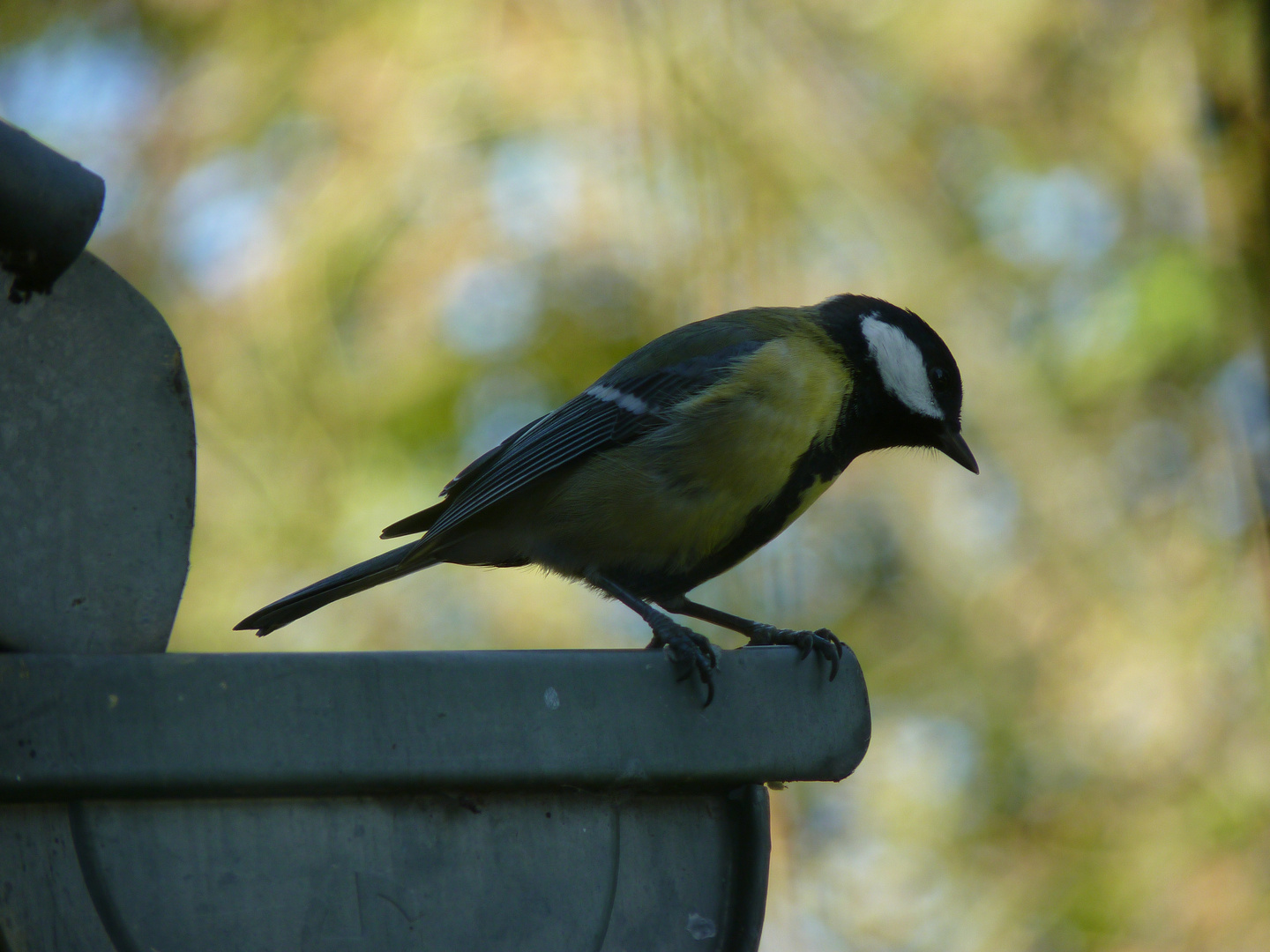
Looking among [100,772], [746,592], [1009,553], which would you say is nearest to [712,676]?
[100,772]

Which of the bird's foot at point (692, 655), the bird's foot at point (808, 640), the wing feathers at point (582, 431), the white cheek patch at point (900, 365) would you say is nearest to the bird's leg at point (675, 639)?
the bird's foot at point (692, 655)

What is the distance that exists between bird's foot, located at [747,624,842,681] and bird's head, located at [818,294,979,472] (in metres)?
0.42

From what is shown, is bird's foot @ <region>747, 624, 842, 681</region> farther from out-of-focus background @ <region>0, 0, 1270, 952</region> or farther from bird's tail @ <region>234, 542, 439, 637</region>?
out-of-focus background @ <region>0, 0, 1270, 952</region>

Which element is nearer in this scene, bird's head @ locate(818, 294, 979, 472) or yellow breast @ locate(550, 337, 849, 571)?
yellow breast @ locate(550, 337, 849, 571)

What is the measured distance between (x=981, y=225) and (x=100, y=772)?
411cm

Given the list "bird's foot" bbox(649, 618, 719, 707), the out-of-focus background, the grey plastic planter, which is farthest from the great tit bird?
the out-of-focus background

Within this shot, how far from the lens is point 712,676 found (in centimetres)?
117

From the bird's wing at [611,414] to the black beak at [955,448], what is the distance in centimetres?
45

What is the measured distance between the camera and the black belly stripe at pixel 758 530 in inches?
78.6

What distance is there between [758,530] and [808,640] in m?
0.61

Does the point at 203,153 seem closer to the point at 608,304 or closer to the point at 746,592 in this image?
the point at 608,304

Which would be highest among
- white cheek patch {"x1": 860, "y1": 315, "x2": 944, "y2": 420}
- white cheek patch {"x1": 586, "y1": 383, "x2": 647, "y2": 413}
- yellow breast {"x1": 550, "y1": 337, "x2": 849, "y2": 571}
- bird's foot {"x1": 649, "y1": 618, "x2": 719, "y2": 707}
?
white cheek patch {"x1": 860, "y1": 315, "x2": 944, "y2": 420}

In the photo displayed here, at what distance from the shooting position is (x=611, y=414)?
2.13 m

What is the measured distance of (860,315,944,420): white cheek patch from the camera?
7.32ft
